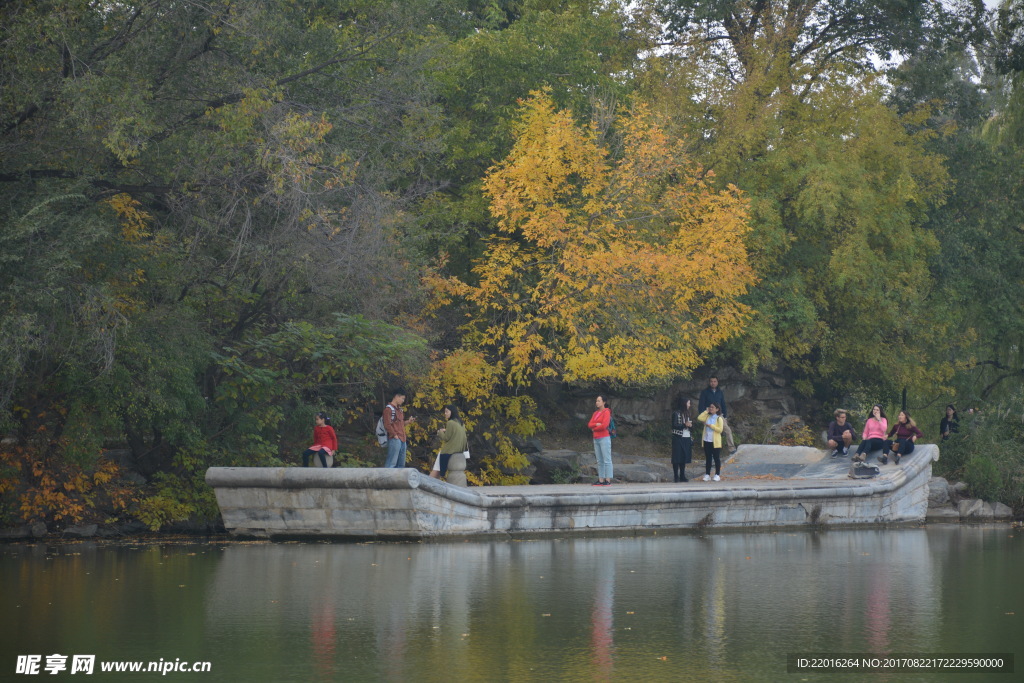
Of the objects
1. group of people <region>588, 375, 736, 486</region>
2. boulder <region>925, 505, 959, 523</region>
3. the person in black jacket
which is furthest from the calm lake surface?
the person in black jacket

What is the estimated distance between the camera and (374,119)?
73.8 ft

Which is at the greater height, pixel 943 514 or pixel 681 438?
pixel 681 438

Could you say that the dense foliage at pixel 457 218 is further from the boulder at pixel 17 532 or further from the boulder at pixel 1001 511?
the boulder at pixel 1001 511

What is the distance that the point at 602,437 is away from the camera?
21422 millimetres

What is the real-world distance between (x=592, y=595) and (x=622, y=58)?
26338mm

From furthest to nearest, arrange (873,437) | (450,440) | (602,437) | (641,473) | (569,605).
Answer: (641,473) < (873,437) < (602,437) < (450,440) < (569,605)

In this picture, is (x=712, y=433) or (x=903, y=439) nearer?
(x=712, y=433)

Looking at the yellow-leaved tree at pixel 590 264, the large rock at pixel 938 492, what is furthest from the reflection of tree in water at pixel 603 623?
the large rock at pixel 938 492

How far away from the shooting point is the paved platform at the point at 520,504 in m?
17.1

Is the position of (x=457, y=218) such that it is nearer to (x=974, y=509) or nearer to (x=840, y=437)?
(x=840, y=437)

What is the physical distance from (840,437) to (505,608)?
15310mm

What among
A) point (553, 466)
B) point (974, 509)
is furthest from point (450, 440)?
point (974, 509)

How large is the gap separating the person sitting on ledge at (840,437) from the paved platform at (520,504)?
85.2 inches

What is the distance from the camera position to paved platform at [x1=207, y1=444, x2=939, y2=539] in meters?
17.1
